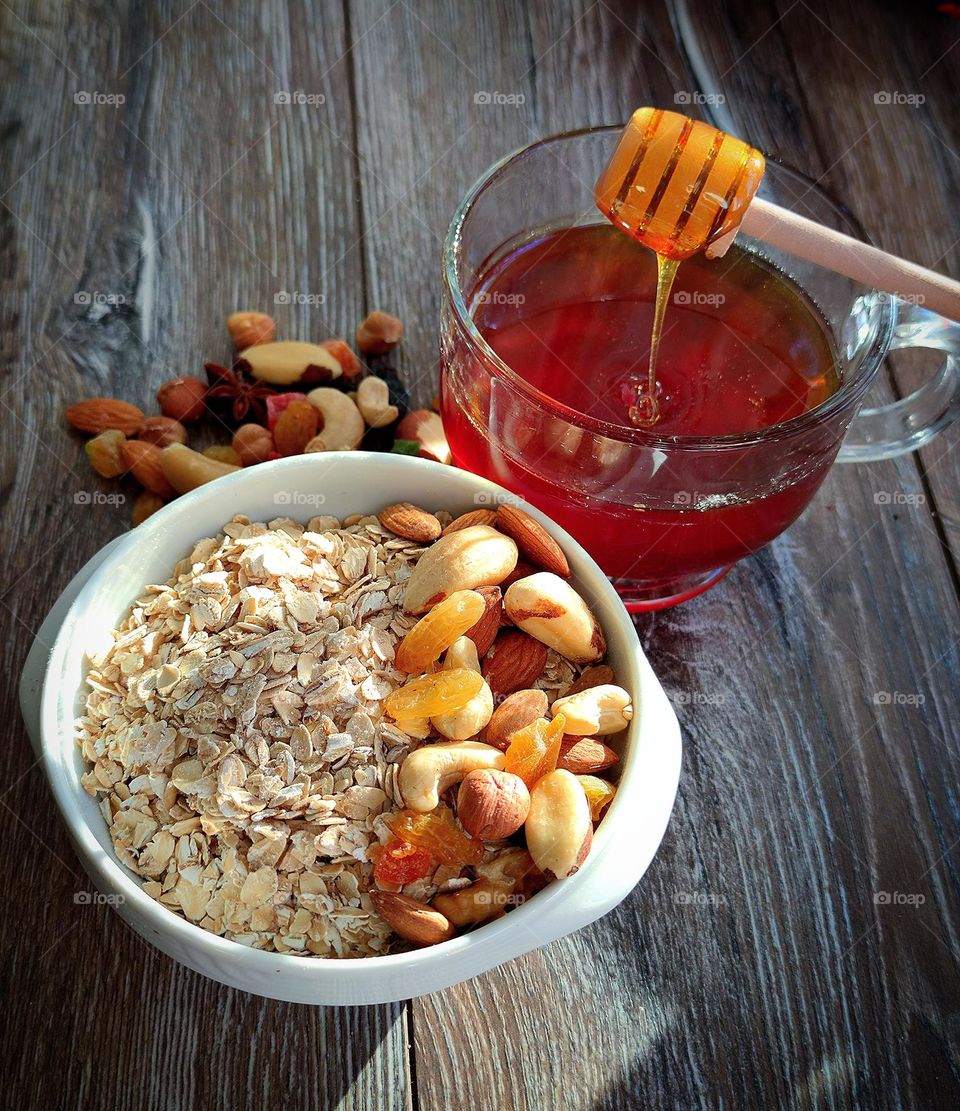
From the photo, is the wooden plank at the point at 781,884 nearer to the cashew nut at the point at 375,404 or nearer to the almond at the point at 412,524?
the cashew nut at the point at 375,404

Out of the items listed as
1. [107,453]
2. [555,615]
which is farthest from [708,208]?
[107,453]

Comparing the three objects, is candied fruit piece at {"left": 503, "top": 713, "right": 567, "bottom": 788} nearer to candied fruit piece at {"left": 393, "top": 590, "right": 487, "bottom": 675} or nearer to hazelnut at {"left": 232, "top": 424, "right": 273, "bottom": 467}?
candied fruit piece at {"left": 393, "top": 590, "right": 487, "bottom": 675}

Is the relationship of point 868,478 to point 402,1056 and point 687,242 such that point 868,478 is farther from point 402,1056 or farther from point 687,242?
point 402,1056

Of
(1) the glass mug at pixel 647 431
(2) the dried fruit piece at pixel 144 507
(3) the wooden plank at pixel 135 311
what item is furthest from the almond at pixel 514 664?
(2) the dried fruit piece at pixel 144 507

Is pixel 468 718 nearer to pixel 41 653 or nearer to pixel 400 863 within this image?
pixel 400 863

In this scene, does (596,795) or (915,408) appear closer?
(596,795)

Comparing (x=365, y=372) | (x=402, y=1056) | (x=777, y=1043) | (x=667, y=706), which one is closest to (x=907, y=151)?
(x=365, y=372)
